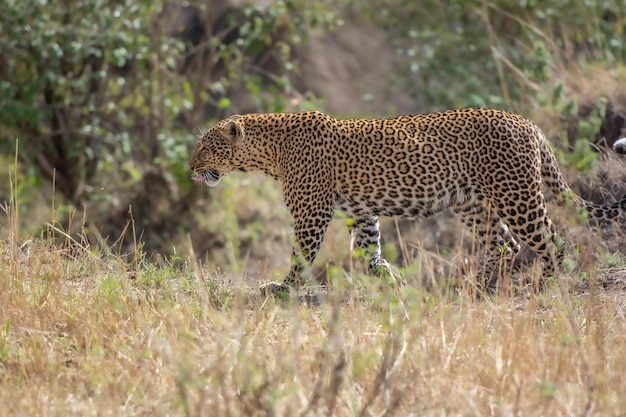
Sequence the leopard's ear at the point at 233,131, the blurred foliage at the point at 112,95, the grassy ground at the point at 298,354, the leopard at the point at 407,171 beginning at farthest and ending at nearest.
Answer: the blurred foliage at the point at 112,95, the leopard's ear at the point at 233,131, the leopard at the point at 407,171, the grassy ground at the point at 298,354

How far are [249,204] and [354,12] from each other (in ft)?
15.7

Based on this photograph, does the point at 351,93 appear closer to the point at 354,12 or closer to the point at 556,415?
the point at 354,12

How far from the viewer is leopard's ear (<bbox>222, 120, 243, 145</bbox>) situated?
8664 mm

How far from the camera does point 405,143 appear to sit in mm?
8312

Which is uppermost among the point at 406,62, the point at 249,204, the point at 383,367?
the point at 383,367

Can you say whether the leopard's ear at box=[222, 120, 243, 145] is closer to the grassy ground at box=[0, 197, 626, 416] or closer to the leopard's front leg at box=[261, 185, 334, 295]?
the leopard's front leg at box=[261, 185, 334, 295]

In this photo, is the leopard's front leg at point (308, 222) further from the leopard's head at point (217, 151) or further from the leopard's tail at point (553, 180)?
the leopard's tail at point (553, 180)

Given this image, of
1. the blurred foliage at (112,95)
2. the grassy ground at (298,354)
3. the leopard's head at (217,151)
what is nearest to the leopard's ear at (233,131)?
the leopard's head at (217,151)

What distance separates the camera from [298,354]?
551 centimetres

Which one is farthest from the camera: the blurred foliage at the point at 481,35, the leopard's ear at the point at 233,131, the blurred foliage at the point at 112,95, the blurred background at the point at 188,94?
the blurred foliage at the point at 481,35

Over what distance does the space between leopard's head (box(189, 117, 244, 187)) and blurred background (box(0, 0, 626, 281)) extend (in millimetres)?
2798

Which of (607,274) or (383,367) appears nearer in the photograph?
(383,367)

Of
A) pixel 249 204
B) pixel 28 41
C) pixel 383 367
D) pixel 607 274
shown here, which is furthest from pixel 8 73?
pixel 383 367

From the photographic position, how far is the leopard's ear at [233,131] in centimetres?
866
